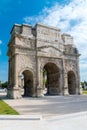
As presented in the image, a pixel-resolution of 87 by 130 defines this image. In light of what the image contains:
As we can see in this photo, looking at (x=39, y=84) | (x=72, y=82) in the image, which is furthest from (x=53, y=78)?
(x=39, y=84)

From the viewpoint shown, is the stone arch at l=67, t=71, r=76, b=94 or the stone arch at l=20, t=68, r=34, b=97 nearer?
the stone arch at l=20, t=68, r=34, b=97

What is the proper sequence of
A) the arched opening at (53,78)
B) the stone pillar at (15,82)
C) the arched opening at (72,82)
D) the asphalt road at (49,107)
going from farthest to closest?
the arched opening at (72,82) → the arched opening at (53,78) → the stone pillar at (15,82) → the asphalt road at (49,107)

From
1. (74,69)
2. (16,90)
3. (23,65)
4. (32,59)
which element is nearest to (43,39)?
(32,59)

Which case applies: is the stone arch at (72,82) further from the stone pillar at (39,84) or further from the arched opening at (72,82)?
the stone pillar at (39,84)

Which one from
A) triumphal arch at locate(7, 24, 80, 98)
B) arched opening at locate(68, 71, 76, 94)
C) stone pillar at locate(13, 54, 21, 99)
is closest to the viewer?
stone pillar at locate(13, 54, 21, 99)

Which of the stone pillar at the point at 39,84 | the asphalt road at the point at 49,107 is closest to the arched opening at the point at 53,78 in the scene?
the stone pillar at the point at 39,84

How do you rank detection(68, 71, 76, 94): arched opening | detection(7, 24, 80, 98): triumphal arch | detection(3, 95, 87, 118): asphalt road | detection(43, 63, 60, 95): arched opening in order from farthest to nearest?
detection(68, 71, 76, 94): arched opening → detection(43, 63, 60, 95): arched opening → detection(7, 24, 80, 98): triumphal arch → detection(3, 95, 87, 118): asphalt road

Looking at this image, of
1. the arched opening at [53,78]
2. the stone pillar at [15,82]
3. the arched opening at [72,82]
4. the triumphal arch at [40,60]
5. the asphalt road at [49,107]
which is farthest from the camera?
the arched opening at [72,82]

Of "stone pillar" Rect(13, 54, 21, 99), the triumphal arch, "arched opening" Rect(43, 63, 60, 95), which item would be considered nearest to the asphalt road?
"stone pillar" Rect(13, 54, 21, 99)

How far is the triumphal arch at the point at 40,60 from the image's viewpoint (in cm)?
2256

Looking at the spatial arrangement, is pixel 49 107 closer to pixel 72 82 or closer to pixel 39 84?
pixel 39 84

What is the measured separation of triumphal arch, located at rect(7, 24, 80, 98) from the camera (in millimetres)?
22562

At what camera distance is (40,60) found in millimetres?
24078

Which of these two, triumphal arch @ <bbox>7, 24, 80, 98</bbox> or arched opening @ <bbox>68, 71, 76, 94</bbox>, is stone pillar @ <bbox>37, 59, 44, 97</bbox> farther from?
arched opening @ <bbox>68, 71, 76, 94</bbox>
